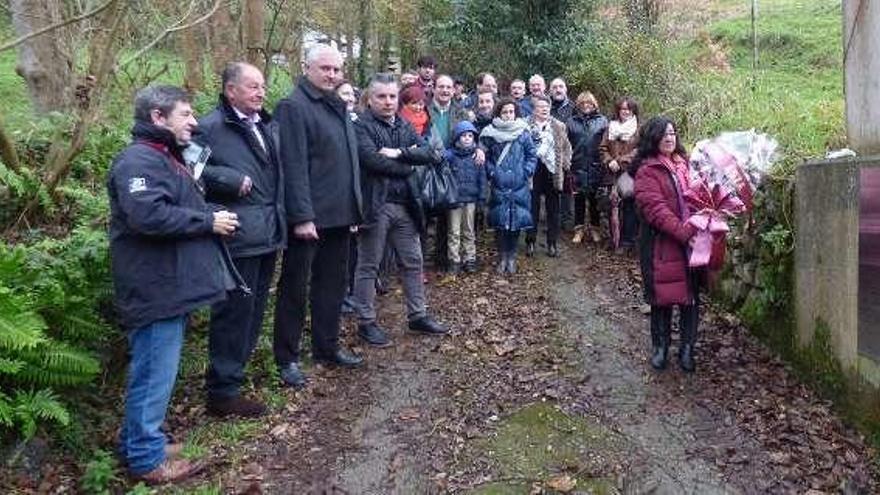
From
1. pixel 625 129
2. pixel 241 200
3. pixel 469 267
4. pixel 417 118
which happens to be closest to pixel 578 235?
pixel 625 129

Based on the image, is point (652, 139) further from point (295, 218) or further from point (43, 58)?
point (43, 58)

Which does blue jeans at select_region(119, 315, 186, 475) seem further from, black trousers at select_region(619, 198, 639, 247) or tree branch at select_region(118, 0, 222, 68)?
black trousers at select_region(619, 198, 639, 247)

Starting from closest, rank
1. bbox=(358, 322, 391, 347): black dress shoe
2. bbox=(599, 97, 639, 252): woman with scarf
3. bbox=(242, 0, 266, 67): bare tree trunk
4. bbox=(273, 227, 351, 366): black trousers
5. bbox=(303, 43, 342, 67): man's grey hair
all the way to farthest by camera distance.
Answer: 1. bbox=(303, 43, 342, 67): man's grey hair
2. bbox=(273, 227, 351, 366): black trousers
3. bbox=(358, 322, 391, 347): black dress shoe
4. bbox=(599, 97, 639, 252): woman with scarf
5. bbox=(242, 0, 266, 67): bare tree trunk

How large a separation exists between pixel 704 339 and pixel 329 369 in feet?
9.96

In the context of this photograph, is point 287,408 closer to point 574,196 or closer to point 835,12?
point 574,196


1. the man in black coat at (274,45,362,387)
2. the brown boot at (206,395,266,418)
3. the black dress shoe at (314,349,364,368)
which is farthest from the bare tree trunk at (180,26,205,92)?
the brown boot at (206,395,266,418)

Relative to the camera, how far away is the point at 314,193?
5.24 meters

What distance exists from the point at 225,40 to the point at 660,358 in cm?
914

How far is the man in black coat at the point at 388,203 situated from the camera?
575 cm

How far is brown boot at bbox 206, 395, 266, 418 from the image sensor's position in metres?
4.69

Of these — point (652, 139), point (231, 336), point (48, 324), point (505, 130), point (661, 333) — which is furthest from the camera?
point (505, 130)

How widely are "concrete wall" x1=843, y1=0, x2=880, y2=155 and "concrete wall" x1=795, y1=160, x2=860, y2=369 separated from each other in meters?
0.35

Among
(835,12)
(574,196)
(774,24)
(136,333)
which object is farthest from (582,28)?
(136,333)

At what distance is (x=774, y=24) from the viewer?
62.7 feet
